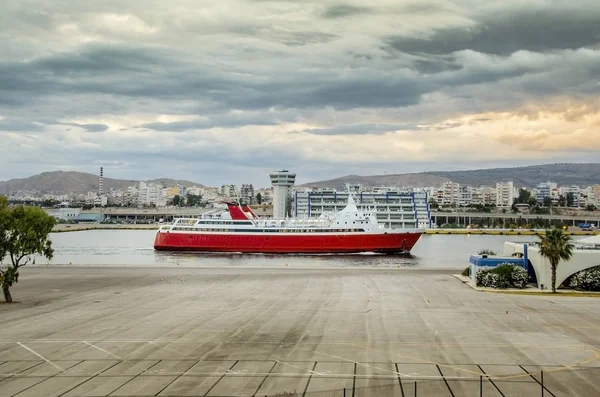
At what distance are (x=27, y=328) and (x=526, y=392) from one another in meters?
26.5

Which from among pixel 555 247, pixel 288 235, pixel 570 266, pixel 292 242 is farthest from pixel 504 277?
pixel 288 235

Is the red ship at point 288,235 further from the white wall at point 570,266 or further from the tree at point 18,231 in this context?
the tree at point 18,231

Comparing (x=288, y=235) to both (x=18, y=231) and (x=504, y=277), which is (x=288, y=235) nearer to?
(x=504, y=277)

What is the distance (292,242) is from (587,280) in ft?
211

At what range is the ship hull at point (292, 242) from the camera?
108m

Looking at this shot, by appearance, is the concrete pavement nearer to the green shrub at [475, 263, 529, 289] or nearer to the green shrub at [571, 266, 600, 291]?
the green shrub at [475, 263, 529, 289]

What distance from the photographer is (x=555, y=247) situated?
165 ft

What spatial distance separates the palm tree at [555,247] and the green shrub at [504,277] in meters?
2.87

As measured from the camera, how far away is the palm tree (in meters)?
50.1

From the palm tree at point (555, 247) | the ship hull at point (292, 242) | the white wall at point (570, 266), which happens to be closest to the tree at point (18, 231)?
the palm tree at point (555, 247)

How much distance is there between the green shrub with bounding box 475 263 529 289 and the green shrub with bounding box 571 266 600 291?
13.0 feet

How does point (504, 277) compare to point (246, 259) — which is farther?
point (246, 259)

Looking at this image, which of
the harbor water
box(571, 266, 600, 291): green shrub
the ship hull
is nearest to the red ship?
the ship hull

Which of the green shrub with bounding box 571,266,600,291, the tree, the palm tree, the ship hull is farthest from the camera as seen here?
the ship hull
